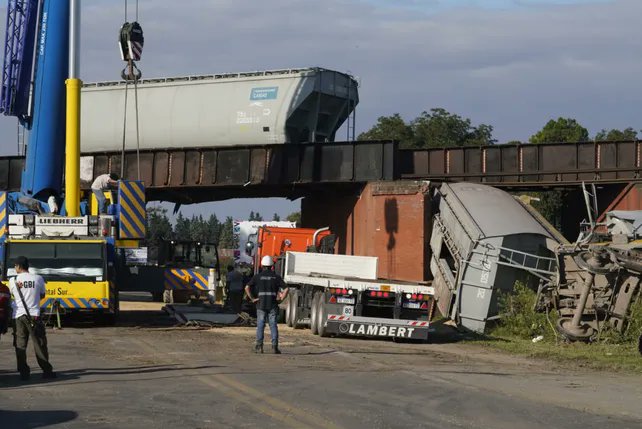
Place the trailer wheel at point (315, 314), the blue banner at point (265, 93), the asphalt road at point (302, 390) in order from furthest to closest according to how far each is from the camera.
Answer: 1. the blue banner at point (265, 93)
2. the trailer wheel at point (315, 314)
3. the asphalt road at point (302, 390)

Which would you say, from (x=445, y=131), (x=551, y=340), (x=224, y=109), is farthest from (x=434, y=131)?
(x=551, y=340)

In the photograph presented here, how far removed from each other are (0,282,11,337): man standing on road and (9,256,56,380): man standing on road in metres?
0.28

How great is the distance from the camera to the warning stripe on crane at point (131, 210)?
2552 centimetres

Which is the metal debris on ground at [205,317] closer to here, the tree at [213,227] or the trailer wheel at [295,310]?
the trailer wheel at [295,310]

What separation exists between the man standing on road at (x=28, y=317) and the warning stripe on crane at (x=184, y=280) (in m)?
11.3

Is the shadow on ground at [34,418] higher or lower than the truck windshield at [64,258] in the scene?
lower

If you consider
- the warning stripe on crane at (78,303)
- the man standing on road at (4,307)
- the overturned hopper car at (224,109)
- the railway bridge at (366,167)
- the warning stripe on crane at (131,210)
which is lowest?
the warning stripe on crane at (78,303)

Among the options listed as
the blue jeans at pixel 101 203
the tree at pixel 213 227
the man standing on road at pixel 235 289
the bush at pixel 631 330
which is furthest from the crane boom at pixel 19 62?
the tree at pixel 213 227

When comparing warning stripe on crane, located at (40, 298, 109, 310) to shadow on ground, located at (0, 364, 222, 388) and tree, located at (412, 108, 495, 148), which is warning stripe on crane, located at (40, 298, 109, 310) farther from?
tree, located at (412, 108, 495, 148)

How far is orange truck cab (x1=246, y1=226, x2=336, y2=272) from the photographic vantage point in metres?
30.9

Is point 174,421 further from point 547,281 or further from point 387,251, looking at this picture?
point 387,251

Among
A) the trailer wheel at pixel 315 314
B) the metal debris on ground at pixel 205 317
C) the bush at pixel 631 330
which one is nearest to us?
the bush at pixel 631 330

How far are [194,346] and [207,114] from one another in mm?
22680

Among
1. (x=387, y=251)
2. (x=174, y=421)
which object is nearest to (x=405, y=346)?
(x=174, y=421)
